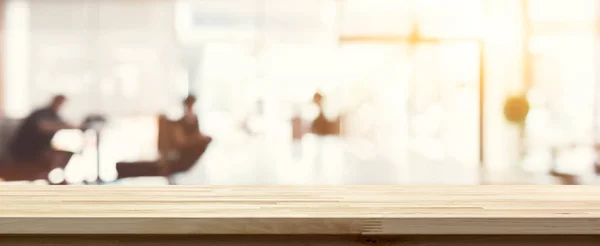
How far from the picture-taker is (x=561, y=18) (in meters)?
7.37

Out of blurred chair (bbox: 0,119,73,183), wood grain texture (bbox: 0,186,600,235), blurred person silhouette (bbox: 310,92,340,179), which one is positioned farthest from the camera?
blurred person silhouette (bbox: 310,92,340,179)

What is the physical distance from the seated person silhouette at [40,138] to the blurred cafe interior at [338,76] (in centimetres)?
109

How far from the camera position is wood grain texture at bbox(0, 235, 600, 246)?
0.50 m

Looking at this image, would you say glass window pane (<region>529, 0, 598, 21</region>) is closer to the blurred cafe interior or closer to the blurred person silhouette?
the blurred cafe interior

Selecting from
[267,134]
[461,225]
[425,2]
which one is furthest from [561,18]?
[461,225]

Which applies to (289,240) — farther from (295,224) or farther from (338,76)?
(338,76)

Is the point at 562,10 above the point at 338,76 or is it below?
above

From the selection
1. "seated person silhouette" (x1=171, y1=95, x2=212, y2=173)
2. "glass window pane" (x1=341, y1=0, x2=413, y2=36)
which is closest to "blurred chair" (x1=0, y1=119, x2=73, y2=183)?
"seated person silhouette" (x1=171, y1=95, x2=212, y2=173)

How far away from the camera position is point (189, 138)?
5.41m

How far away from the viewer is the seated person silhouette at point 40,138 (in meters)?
5.25

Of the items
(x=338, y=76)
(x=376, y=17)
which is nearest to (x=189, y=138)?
(x=338, y=76)

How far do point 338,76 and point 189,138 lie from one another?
2.76 metres

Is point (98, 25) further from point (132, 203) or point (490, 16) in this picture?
point (132, 203)

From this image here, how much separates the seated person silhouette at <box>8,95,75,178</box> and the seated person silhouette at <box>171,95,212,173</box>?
1.00 meters
